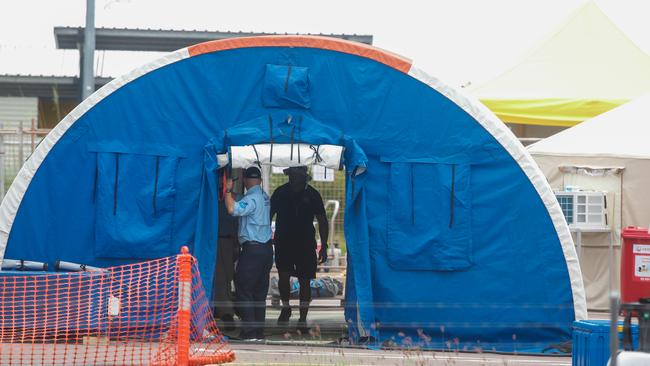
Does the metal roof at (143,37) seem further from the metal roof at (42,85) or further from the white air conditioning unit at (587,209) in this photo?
the white air conditioning unit at (587,209)

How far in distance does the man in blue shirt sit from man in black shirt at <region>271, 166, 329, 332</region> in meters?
1.24

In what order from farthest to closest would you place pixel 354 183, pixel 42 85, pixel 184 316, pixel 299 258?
pixel 42 85 < pixel 299 258 < pixel 354 183 < pixel 184 316

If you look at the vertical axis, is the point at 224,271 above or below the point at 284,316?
above

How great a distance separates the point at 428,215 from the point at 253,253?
2020 millimetres

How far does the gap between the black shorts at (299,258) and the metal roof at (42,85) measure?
1417cm

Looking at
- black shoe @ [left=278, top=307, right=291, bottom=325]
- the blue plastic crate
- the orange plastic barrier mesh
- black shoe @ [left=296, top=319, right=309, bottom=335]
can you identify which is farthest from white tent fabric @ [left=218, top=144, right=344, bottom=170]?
the blue plastic crate

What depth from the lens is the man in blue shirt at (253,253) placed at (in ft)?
44.2

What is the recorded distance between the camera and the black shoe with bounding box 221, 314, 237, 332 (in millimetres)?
14164

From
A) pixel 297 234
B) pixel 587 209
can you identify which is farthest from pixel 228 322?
pixel 587 209

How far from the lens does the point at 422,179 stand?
1345cm

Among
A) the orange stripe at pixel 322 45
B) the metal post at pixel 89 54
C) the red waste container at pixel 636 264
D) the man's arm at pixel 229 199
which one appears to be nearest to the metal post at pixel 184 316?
the man's arm at pixel 229 199

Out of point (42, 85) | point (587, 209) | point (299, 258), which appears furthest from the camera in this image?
point (42, 85)

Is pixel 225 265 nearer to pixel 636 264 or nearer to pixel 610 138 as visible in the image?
pixel 636 264

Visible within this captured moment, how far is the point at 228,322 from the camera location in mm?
14383
